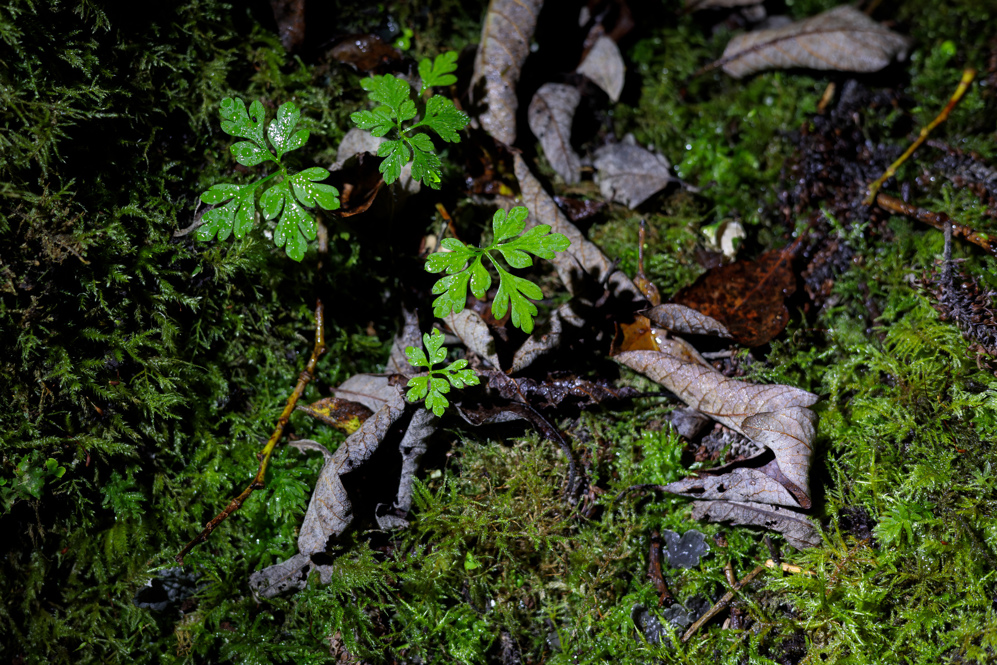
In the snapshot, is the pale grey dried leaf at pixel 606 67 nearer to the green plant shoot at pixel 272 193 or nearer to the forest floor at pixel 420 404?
the forest floor at pixel 420 404

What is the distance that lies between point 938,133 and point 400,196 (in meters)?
3.45

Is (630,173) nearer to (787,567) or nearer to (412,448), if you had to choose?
(412,448)

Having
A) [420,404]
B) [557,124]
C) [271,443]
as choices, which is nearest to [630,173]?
[557,124]

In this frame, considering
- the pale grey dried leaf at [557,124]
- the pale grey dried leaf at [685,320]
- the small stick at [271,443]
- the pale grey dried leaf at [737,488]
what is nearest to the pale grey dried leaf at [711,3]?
the pale grey dried leaf at [557,124]

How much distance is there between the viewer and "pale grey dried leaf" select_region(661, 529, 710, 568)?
2.87 meters

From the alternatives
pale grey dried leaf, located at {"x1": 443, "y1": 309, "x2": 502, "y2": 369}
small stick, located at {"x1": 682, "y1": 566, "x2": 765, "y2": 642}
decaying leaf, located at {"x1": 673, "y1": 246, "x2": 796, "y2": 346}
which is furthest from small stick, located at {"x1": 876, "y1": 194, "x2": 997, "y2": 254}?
pale grey dried leaf, located at {"x1": 443, "y1": 309, "x2": 502, "y2": 369}

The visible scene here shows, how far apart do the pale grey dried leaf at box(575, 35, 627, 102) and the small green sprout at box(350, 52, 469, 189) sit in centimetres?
135

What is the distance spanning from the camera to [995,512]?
8.44 ft

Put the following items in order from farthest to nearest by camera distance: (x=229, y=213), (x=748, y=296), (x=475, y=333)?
(x=748, y=296), (x=475, y=333), (x=229, y=213)

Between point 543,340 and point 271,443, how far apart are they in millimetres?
1579

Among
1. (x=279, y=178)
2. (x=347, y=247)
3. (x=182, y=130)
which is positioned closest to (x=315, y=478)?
(x=347, y=247)

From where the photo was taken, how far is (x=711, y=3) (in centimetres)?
389

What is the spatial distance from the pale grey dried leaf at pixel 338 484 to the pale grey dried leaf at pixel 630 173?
1869 millimetres

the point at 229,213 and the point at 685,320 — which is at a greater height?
the point at 229,213
